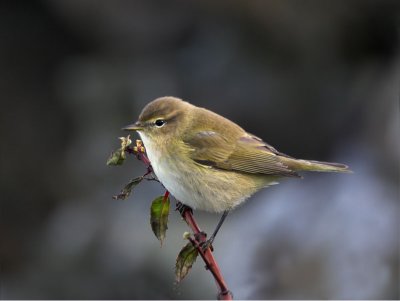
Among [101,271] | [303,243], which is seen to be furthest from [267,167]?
[101,271]

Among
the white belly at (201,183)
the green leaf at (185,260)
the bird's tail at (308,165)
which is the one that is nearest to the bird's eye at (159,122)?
the white belly at (201,183)

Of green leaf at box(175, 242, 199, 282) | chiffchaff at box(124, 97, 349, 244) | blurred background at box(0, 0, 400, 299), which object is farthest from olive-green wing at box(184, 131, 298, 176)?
blurred background at box(0, 0, 400, 299)

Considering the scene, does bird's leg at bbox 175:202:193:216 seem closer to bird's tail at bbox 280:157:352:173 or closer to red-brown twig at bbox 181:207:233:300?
red-brown twig at bbox 181:207:233:300

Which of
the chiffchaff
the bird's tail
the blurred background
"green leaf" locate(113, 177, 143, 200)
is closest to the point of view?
"green leaf" locate(113, 177, 143, 200)

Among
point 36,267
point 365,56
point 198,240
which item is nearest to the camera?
point 198,240

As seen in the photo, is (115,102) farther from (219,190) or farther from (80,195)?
(219,190)

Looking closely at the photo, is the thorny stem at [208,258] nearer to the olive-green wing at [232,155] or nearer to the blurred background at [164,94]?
the olive-green wing at [232,155]
